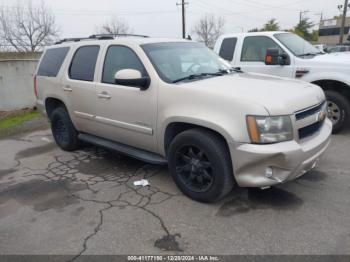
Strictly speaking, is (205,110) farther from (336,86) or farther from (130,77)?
(336,86)

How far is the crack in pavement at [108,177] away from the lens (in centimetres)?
315

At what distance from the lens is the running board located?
389 cm

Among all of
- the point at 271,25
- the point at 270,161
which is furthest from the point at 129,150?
the point at 271,25

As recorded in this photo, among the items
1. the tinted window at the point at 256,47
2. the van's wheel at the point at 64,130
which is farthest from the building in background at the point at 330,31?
the van's wheel at the point at 64,130

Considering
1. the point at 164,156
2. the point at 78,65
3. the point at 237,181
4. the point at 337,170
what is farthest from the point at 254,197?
the point at 78,65

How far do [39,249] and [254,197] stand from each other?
2280 millimetres

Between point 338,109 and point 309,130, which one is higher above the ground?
point 309,130

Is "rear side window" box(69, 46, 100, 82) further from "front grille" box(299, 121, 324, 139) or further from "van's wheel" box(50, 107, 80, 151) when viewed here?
"front grille" box(299, 121, 324, 139)

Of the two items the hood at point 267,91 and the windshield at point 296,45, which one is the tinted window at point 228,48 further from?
the hood at point 267,91

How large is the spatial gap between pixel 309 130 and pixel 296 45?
3.70m

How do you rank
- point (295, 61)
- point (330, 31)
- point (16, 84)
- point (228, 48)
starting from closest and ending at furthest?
point (295, 61), point (228, 48), point (16, 84), point (330, 31)

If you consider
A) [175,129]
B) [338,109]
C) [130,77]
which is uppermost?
[130,77]

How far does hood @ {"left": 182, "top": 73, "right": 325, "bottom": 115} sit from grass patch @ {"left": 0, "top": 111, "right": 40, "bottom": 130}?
22.0 feet

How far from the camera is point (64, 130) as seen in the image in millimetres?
5539
